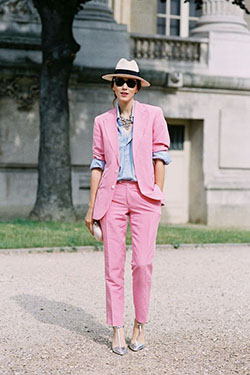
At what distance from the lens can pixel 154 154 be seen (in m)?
5.32

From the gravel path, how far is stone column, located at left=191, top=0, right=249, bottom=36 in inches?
365

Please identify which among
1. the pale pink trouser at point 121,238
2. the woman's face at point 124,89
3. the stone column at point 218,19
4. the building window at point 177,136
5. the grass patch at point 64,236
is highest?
the stone column at point 218,19

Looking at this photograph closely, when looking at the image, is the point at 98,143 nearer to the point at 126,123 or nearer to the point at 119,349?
the point at 126,123

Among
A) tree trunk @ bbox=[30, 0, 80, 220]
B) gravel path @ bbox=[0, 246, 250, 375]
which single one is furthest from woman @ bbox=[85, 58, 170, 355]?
tree trunk @ bbox=[30, 0, 80, 220]

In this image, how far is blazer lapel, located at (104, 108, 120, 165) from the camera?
5.25 metres

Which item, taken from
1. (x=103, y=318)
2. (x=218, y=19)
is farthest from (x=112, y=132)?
(x=218, y=19)

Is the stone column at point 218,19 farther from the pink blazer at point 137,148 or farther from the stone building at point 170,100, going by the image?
the pink blazer at point 137,148

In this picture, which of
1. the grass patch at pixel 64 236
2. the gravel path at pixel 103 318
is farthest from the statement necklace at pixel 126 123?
the grass patch at pixel 64 236

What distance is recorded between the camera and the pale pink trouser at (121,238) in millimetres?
5176

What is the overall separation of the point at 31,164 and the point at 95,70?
241cm

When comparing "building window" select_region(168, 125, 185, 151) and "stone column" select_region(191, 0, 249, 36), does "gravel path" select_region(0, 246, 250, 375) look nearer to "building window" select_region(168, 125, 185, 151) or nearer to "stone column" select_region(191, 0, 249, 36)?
"building window" select_region(168, 125, 185, 151)

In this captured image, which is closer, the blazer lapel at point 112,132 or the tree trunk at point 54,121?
the blazer lapel at point 112,132

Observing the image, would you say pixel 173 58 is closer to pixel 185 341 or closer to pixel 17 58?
pixel 17 58

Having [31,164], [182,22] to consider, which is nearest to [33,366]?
[31,164]
